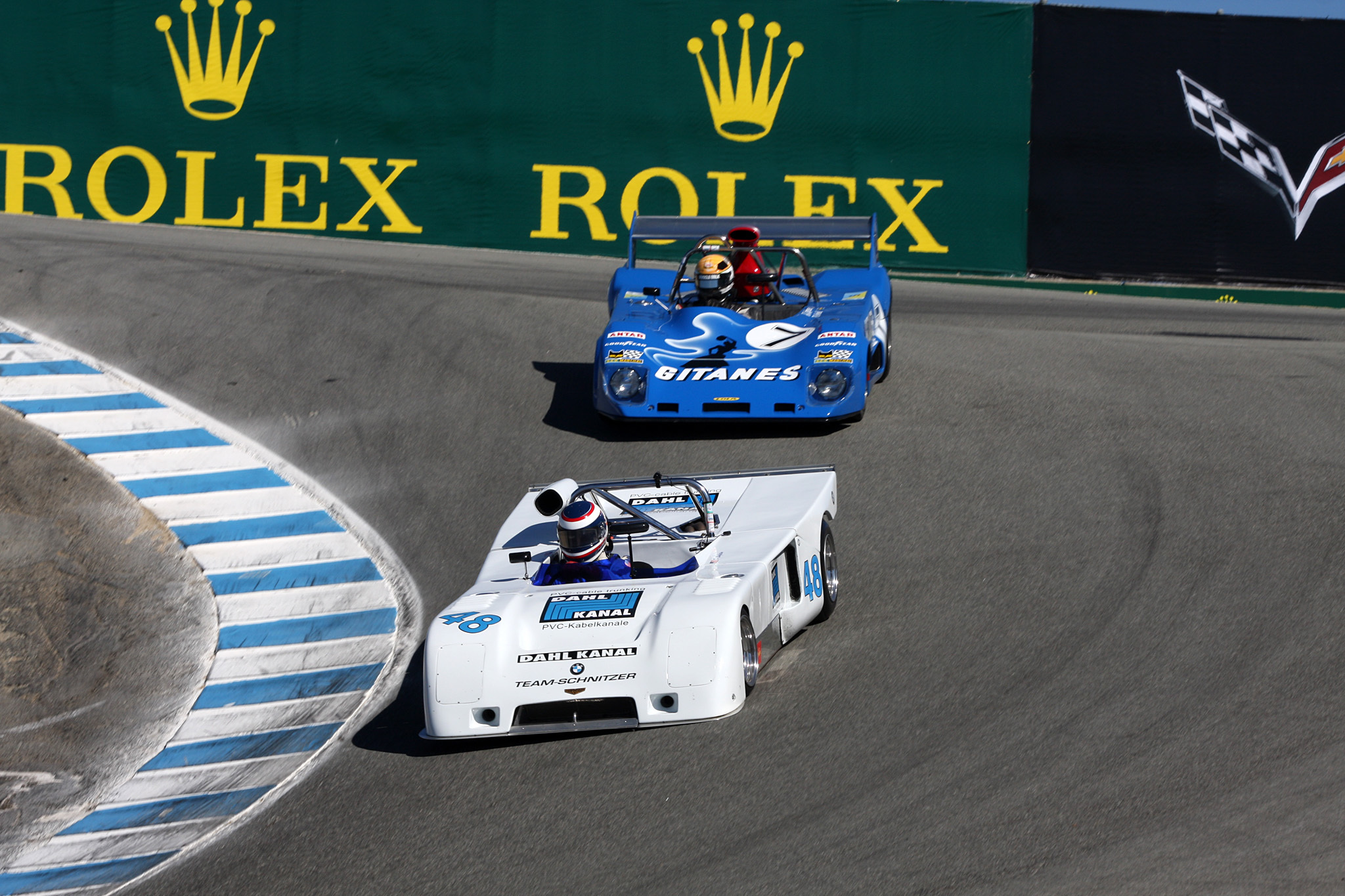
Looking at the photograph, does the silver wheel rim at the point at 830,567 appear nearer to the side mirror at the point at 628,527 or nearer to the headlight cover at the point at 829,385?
the side mirror at the point at 628,527

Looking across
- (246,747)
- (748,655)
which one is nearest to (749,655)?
(748,655)

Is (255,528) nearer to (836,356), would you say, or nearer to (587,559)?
(587,559)

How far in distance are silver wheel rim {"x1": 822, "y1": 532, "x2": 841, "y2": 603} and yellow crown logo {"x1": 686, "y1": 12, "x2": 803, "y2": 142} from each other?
33.2ft

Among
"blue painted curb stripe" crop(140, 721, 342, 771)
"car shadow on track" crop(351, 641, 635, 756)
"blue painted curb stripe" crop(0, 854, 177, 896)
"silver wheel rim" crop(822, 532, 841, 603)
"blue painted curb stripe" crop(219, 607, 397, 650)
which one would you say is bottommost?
"blue painted curb stripe" crop(0, 854, 177, 896)

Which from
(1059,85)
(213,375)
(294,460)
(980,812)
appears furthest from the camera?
(1059,85)

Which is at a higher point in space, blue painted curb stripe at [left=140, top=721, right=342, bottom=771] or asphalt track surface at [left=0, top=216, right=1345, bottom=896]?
asphalt track surface at [left=0, top=216, right=1345, bottom=896]

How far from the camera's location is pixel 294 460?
1051 cm

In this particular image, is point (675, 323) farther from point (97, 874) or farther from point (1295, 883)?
point (1295, 883)

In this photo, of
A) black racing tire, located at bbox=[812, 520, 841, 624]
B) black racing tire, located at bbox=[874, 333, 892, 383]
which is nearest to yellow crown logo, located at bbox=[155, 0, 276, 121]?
black racing tire, located at bbox=[874, 333, 892, 383]

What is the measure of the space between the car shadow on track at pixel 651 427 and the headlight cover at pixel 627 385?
1.20ft

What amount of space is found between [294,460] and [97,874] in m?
5.04

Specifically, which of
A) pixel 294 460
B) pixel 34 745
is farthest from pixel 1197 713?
pixel 294 460

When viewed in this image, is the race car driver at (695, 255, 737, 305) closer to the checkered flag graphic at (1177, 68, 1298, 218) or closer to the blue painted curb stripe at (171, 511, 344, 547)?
the blue painted curb stripe at (171, 511, 344, 547)

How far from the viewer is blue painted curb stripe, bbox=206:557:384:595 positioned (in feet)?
28.6
